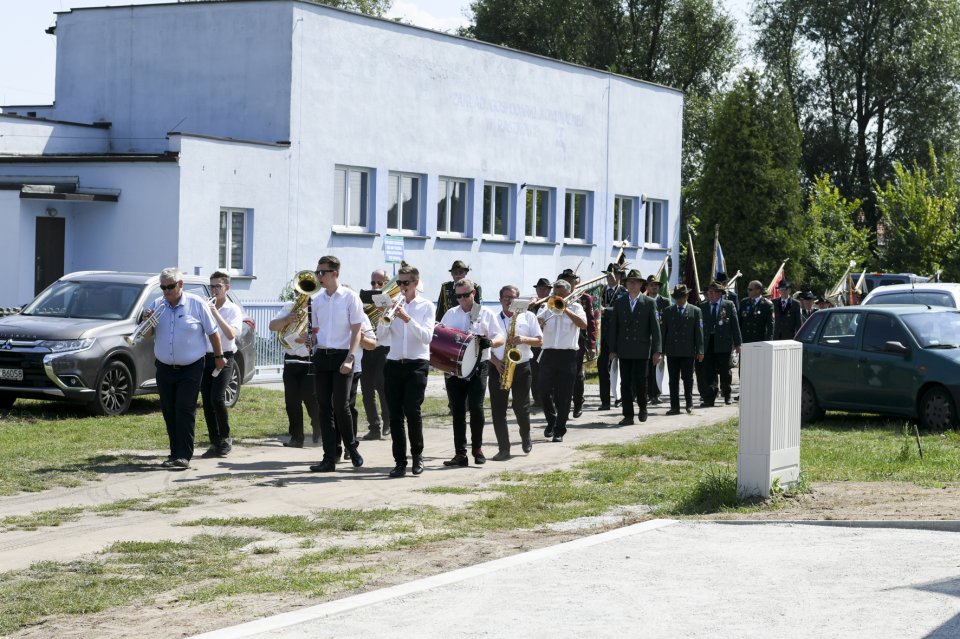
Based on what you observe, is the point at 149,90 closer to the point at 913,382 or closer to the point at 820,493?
the point at 913,382

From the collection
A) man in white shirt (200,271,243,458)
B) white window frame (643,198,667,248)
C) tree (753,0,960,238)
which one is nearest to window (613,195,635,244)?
white window frame (643,198,667,248)

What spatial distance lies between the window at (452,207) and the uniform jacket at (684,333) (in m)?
16.8

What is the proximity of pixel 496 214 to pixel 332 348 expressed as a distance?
2540 centimetres

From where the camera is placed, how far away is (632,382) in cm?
1931

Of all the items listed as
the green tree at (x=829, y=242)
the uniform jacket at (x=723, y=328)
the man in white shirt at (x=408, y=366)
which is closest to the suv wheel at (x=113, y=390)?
the man in white shirt at (x=408, y=366)

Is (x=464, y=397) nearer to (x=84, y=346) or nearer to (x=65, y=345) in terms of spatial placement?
(x=84, y=346)

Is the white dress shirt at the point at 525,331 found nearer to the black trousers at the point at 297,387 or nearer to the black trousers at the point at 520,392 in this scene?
the black trousers at the point at 520,392

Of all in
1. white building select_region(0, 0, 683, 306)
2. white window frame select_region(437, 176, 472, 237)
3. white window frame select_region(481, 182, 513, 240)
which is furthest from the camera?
white window frame select_region(481, 182, 513, 240)

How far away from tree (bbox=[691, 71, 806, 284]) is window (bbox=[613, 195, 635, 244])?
667cm

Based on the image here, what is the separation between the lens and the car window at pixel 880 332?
17953mm

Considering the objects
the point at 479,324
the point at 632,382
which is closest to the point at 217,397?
the point at 479,324

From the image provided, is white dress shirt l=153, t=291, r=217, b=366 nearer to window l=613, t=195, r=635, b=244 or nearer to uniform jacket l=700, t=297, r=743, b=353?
uniform jacket l=700, t=297, r=743, b=353

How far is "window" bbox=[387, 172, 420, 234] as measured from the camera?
34.9 m

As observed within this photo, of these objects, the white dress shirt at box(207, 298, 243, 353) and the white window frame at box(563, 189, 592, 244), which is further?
the white window frame at box(563, 189, 592, 244)
